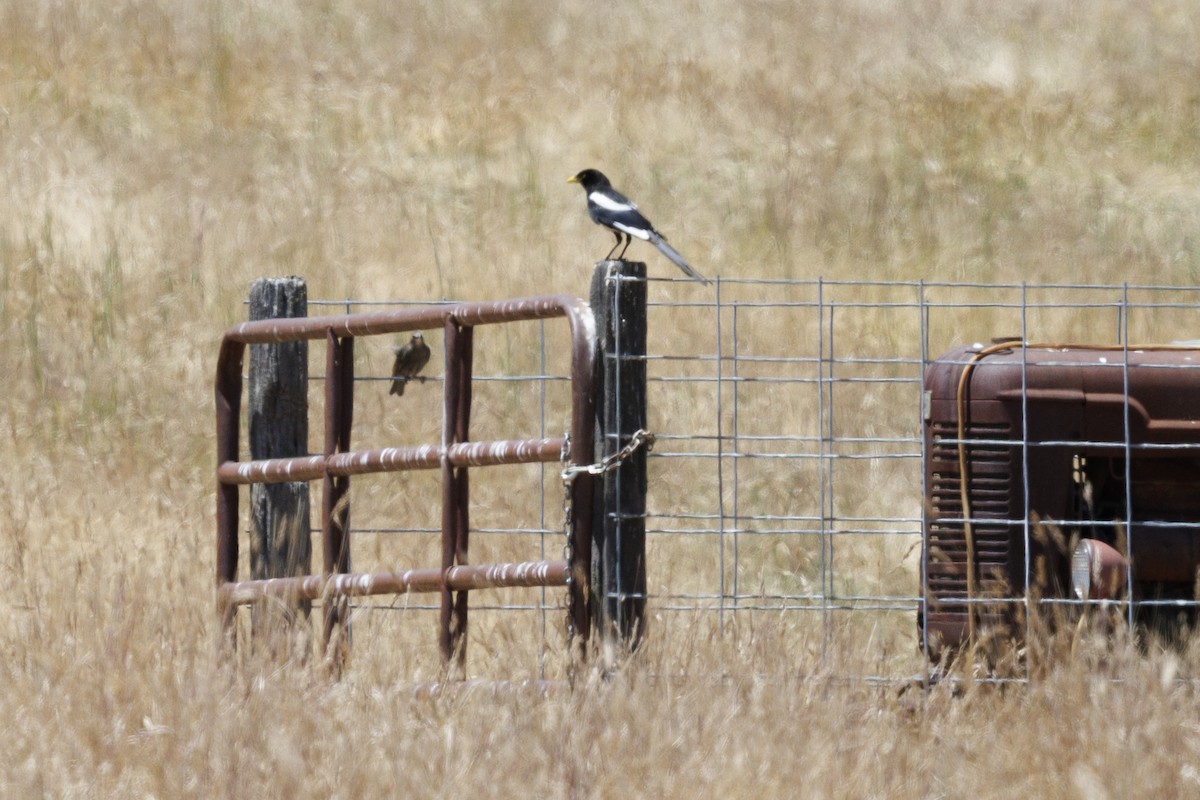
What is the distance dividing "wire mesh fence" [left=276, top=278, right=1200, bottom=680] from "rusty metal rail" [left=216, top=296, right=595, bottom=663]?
156 centimetres

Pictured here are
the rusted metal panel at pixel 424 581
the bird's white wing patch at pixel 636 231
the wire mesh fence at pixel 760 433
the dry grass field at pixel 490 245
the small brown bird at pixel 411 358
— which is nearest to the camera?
the dry grass field at pixel 490 245

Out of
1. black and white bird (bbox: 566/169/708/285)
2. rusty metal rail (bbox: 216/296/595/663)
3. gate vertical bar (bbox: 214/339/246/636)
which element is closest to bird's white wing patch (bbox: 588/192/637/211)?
black and white bird (bbox: 566/169/708/285)

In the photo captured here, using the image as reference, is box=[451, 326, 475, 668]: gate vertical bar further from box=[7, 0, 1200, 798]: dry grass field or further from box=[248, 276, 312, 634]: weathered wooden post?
box=[248, 276, 312, 634]: weathered wooden post

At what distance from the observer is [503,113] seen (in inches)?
598

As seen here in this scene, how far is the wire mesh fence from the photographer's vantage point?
8188mm

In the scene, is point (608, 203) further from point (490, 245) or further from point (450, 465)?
point (490, 245)

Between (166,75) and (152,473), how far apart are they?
22.9ft

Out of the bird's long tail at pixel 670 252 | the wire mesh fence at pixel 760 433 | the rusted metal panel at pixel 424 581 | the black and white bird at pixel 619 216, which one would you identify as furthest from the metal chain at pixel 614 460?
the black and white bird at pixel 619 216

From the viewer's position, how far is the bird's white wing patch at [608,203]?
7.19 meters

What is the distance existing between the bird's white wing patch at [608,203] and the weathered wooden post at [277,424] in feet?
5.80

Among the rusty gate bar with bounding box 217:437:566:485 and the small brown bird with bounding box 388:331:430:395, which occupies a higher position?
the small brown bird with bounding box 388:331:430:395

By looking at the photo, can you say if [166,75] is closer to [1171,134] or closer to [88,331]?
[88,331]

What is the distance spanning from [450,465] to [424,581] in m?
0.35

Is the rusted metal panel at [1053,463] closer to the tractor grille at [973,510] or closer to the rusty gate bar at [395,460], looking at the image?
the tractor grille at [973,510]
